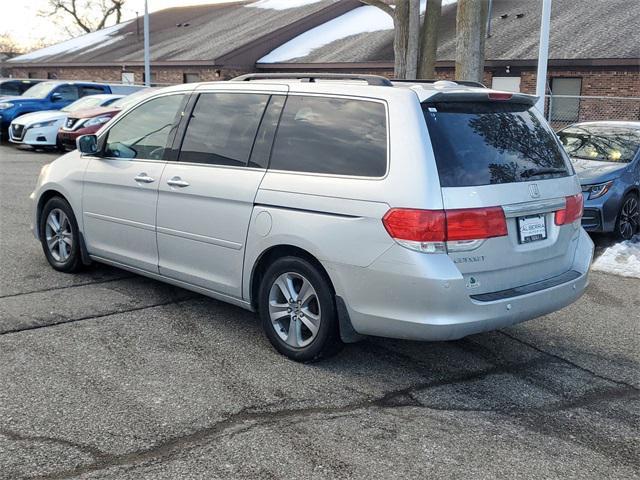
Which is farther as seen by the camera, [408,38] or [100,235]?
[408,38]

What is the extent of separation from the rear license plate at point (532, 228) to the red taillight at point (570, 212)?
17cm

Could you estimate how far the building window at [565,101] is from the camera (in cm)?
2301

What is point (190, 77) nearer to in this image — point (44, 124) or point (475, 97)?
point (44, 124)

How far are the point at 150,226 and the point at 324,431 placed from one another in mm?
2476

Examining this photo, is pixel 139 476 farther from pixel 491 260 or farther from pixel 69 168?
pixel 69 168

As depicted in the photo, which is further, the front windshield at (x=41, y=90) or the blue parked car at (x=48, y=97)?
the front windshield at (x=41, y=90)

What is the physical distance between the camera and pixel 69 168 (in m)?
6.45

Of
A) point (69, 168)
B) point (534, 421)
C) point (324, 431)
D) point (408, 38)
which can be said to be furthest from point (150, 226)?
point (408, 38)

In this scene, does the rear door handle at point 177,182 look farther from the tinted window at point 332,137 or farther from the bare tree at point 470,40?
the bare tree at point 470,40

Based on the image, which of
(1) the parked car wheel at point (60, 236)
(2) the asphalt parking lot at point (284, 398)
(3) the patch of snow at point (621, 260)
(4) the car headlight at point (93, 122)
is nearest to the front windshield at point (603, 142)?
(3) the patch of snow at point (621, 260)

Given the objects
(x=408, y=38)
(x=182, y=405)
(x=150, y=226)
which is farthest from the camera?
(x=408, y=38)

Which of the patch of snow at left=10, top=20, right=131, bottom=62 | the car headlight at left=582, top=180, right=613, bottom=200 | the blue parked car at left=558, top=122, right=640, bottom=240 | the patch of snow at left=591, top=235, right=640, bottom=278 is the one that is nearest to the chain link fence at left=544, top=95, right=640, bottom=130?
the blue parked car at left=558, top=122, right=640, bottom=240

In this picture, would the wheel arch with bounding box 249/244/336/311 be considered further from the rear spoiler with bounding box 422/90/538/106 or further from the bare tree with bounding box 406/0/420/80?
the bare tree with bounding box 406/0/420/80

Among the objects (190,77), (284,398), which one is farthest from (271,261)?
(190,77)
